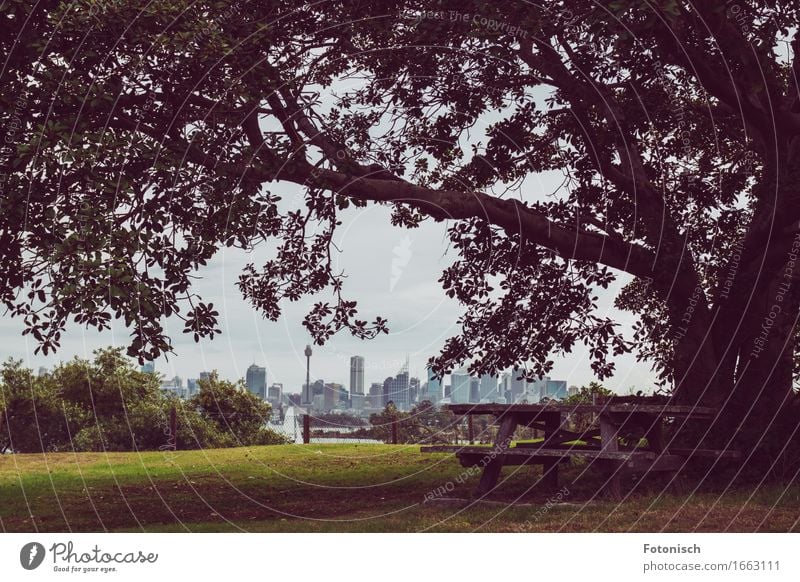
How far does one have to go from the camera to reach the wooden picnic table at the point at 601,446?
12641 mm

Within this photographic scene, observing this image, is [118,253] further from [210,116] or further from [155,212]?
[210,116]

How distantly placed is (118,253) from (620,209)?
9907 millimetres

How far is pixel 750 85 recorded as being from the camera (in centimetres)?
1415

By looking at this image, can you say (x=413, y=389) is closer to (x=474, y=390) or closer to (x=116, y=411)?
(x=474, y=390)

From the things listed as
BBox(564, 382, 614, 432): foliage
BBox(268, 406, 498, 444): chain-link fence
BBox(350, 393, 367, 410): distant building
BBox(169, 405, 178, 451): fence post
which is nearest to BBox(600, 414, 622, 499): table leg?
BBox(350, 393, 367, 410): distant building


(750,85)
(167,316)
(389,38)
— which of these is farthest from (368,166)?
(750,85)

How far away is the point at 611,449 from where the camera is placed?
12.8 metres

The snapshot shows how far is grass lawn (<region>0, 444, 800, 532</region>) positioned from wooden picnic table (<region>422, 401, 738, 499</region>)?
425mm

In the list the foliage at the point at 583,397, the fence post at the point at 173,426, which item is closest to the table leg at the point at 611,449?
the foliage at the point at 583,397

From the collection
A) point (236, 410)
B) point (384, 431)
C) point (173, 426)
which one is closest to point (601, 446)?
point (384, 431)

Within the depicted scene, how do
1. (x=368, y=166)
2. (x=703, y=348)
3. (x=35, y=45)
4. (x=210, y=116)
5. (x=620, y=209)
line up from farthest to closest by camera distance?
(x=620, y=209) < (x=703, y=348) < (x=368, y=166) < (x=210, y=116) < (x=35, y=45)

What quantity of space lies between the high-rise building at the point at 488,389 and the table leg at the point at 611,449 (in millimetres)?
1860

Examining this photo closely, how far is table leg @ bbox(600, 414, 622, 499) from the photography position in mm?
12680

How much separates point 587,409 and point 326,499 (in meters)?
4.52
